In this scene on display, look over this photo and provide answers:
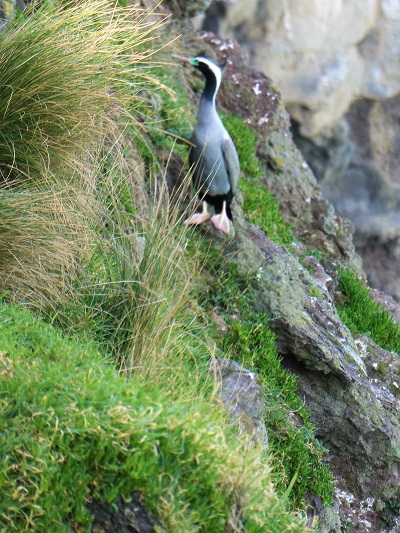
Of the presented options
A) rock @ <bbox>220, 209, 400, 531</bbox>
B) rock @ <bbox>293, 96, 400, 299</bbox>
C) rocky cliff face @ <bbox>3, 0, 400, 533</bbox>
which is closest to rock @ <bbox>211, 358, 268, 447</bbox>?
rocky cliff face @ <bbox>3, 0, 400, 533</bbox>

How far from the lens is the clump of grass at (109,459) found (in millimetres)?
2934

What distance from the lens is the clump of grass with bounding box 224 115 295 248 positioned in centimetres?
729

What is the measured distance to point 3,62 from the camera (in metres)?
4.79

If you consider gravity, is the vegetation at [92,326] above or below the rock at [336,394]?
above

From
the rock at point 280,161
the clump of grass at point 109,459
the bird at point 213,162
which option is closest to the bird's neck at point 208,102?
the bird at point 213,162

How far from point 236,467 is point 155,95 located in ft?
13.7

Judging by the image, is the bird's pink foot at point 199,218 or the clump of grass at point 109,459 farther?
the bird's pink foot at point 199,218

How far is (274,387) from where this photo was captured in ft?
16.9

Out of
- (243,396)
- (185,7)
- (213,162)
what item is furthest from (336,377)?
(185,7)

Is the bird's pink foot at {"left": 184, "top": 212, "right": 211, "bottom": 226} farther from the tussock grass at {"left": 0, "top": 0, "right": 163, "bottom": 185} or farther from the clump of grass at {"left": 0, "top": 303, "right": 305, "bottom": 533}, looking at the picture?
the clump of grass at {"left": 0, "top": 303, "right": 305, "bottom": 533}

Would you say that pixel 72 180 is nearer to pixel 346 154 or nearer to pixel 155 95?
pixel 155 95

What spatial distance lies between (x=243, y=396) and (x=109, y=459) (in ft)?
5.03

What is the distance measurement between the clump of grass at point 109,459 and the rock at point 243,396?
0.86 m

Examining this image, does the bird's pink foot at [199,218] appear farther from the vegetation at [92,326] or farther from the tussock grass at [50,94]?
the tussock grass at [50,94]
